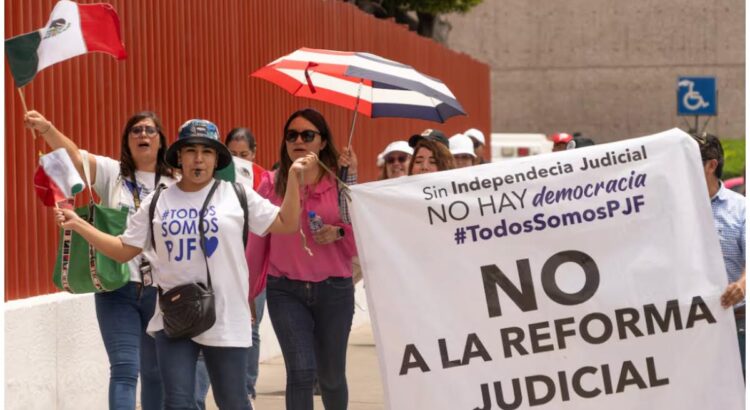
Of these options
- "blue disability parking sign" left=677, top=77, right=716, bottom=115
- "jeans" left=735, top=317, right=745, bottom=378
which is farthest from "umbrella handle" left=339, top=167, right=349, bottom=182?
"blue disability parking sign" left=677, top=77, right=716, bottom=115

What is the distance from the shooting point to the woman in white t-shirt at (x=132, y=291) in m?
7.55

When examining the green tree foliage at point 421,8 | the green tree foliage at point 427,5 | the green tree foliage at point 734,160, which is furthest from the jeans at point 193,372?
the green tree foliage at point 734,160

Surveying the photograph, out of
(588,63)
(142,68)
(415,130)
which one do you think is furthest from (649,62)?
(142,68)

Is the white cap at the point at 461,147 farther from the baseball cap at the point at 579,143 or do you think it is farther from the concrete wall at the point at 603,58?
the concrete wall at the point at 603,58

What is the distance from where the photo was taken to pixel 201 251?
674cm

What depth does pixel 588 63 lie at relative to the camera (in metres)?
50.8

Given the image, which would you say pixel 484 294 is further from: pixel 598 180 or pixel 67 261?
pixel 67 261

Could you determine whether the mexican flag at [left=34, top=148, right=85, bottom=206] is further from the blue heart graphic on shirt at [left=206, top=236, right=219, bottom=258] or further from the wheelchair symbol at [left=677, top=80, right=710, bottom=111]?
the wheelchair symbol at [left=677, top=80, right=710, bottom=111]

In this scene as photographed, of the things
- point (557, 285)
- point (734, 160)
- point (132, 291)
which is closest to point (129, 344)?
point (132, 291)

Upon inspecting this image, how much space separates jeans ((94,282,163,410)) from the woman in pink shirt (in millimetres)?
628

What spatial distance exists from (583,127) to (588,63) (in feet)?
7.08

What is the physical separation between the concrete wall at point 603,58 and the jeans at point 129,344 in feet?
139

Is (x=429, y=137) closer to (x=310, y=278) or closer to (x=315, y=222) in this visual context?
(x=315, y=222)

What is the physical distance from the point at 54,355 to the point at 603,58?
42570 millimetres
